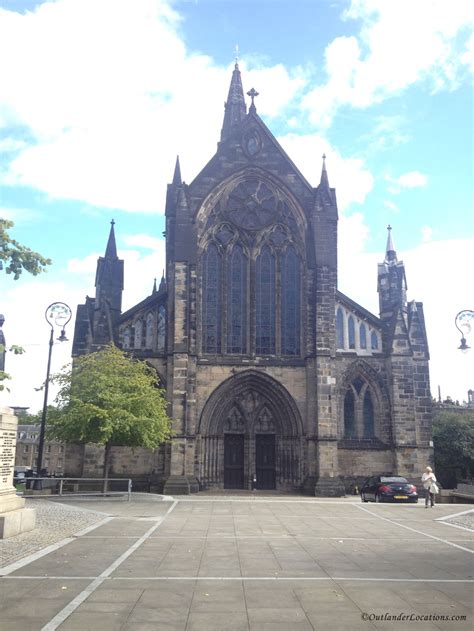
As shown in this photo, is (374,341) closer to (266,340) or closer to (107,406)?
(266,340)

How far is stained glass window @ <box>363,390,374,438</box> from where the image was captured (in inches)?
1264

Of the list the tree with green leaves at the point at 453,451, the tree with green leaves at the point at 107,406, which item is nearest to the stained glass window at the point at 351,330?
the tree with green leaves at the point at 107,406

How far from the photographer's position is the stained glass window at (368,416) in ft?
105

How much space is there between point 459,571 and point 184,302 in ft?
71.9

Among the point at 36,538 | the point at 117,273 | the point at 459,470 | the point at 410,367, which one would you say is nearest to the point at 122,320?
the point at 117,273

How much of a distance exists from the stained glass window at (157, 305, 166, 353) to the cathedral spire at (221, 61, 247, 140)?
21788 millimetres

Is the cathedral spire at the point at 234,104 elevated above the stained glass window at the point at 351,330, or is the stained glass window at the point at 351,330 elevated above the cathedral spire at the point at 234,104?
the cathedral spire at the point at 234,104

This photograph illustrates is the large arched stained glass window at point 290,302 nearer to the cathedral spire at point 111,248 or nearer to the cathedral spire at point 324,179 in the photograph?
the cathedral spire at point 324,179

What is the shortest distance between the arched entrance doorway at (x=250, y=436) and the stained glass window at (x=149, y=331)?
13.8 feet

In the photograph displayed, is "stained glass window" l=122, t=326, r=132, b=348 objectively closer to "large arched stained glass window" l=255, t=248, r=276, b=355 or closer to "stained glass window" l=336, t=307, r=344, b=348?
"large arched stained glass window" l=255, t=248, r=276, b=355

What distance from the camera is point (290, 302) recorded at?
107ft

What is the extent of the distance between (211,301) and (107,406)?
31.8 feet

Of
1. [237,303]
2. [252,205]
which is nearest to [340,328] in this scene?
[237,303]

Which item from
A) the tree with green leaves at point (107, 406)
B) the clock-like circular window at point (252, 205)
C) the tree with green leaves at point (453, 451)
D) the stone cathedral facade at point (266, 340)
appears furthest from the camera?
the tree with green leaves at point (453, 451)
